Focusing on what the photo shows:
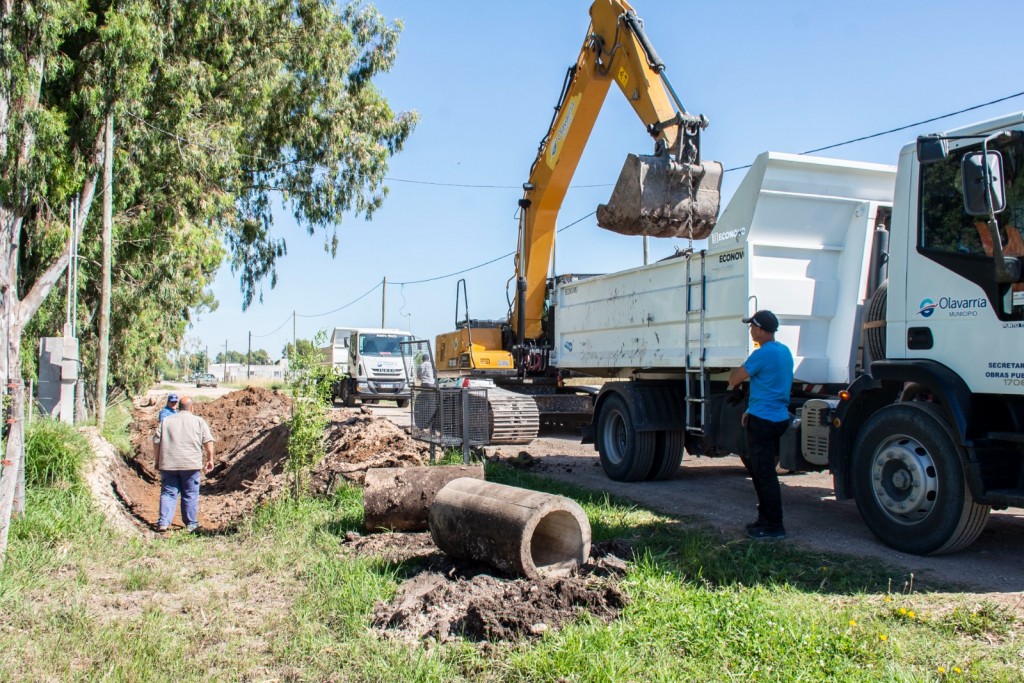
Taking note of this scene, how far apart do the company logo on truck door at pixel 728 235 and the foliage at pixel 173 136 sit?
392 inches

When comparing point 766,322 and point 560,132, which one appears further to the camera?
point 560,132

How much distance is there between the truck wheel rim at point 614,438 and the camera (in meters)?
10.4

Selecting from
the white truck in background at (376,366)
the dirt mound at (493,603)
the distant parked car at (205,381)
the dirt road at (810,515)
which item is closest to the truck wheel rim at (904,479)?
the dirt road at (810,515)

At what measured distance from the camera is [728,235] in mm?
8289

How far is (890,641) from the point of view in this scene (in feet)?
14.3

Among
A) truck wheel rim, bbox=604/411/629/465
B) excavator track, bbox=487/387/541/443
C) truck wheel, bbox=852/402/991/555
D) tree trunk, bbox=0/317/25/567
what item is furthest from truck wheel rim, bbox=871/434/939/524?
tree trunk, bbox=0/317/25/567

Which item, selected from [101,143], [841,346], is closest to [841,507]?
[841,346]

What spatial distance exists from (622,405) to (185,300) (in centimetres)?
1401

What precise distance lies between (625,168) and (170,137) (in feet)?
39.2

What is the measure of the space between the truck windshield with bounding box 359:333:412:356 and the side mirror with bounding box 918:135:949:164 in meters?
22.6

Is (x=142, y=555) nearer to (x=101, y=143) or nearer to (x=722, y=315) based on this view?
(x=722, y=315)

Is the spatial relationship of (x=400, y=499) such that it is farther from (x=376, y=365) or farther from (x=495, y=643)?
(x=376, y=365)

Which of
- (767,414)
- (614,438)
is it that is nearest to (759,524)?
(767,414)

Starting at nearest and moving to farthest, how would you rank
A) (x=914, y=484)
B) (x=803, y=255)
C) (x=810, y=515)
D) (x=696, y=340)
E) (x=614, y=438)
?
(x=914, y=484) → (x=810, y=515) → (x=803, y=255) → (x=696, y=340) → (x=614, y=438)
